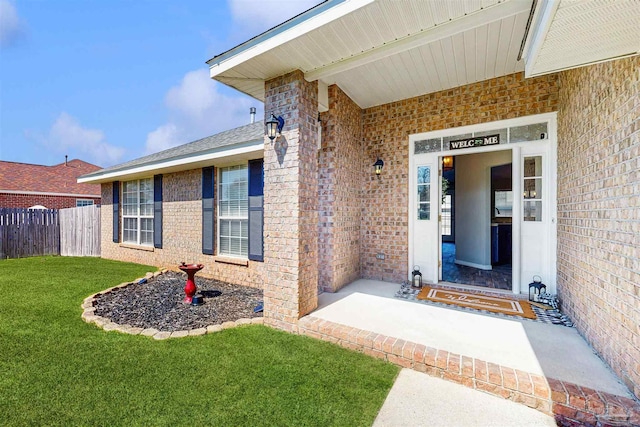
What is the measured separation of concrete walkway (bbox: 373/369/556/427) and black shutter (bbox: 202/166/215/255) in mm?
4927

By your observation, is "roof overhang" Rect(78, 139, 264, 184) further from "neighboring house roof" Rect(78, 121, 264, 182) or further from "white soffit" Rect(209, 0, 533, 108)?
"white soffit" Rect(209, 0, 533, 108)

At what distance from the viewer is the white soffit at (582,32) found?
1.55 meters

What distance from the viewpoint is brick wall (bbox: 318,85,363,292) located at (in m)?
4.47

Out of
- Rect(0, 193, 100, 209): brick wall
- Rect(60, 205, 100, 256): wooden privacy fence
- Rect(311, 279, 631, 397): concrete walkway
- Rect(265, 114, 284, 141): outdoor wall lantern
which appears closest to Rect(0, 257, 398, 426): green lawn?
Answer: Rect(311, 279, 631, 397): concrete walkway

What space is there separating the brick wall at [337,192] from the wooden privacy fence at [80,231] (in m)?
9.09

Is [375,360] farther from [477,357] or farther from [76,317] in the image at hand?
[76,317]

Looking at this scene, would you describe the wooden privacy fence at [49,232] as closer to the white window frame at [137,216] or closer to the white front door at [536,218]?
the white window frame at [137,216]

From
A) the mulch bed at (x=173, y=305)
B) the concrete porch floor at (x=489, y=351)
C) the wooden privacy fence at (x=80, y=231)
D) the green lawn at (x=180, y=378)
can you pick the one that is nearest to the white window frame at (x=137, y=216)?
the wooden privacy fence at (x=80, y=231)

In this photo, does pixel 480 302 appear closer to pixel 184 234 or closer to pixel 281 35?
pixel 281 35

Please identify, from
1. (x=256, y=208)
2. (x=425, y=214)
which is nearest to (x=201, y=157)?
(x=256, y=208)

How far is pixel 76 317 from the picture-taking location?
370 cm

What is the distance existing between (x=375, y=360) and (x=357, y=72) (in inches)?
151

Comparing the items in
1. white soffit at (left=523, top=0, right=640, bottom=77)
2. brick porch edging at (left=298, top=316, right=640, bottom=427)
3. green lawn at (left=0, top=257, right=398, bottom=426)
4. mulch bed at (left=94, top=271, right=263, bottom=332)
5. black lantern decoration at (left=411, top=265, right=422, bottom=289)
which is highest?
white soffit at (left=523, top=0, right=640, bottom=77)

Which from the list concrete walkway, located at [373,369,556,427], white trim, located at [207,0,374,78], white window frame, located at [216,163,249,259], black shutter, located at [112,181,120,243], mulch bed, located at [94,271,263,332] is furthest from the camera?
black shutter, located at [112,181,120,243]
